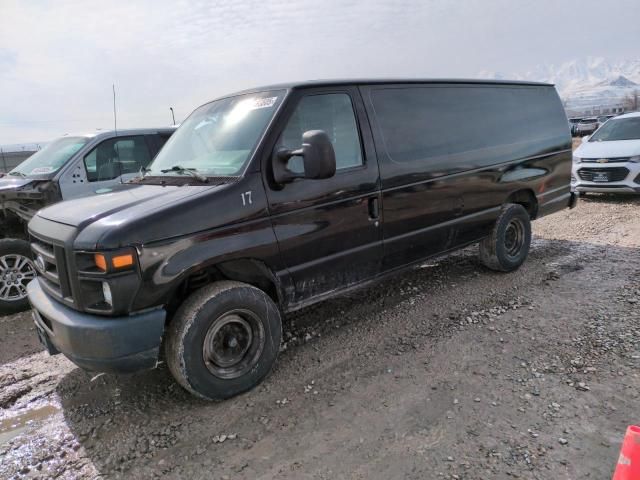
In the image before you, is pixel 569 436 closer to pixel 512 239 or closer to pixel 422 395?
pixel 422 395

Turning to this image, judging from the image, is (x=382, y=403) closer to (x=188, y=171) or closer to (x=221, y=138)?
(x=188, y=171)

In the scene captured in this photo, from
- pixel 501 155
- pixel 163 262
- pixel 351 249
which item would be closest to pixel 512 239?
pixel 501 155

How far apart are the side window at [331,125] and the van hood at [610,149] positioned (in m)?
7.72

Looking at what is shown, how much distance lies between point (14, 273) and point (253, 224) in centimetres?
360

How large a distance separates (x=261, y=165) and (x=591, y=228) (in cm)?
631

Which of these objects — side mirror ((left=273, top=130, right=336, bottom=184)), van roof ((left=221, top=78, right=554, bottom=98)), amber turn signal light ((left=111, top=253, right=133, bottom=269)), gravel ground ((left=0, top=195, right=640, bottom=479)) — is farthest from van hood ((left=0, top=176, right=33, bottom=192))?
side mirror ((left=273, top=130, right=336, bottom=184))

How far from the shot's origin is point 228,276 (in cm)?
322

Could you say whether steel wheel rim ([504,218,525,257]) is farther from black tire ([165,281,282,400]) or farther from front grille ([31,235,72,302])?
front grille ([31,235,72,302])

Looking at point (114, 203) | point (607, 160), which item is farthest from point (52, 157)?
point (607, 160)

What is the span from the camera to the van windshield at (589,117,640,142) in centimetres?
977

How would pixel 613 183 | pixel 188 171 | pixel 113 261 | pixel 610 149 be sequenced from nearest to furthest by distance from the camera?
1. pixel 113 261
2. pixel 188 171
3. pixel 613 183
4. pixel 610 149

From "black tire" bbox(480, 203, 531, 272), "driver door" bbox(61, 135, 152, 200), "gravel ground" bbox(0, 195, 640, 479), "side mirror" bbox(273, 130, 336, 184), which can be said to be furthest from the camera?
"driver door" bbox(61, 135, 152, 200)

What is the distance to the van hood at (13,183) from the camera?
208 inches

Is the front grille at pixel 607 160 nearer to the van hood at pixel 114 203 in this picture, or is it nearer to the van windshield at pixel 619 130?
the van windshield at pixel 619 130
